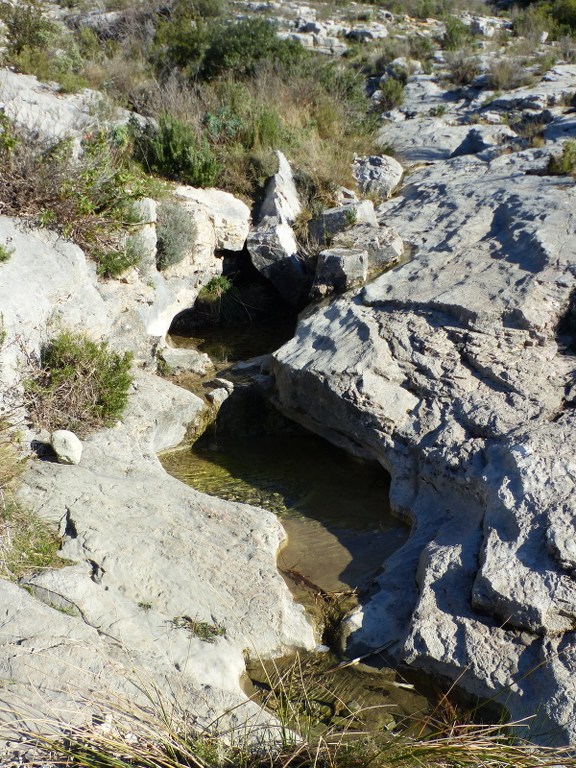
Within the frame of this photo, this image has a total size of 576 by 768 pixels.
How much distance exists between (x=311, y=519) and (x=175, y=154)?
6.90 meters

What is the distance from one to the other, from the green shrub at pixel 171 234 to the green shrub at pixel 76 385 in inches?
112

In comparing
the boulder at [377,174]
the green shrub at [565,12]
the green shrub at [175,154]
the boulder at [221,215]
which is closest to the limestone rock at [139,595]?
the boulder at [221,215]

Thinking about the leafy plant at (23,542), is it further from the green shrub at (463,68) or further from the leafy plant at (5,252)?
the green shrub at (463,68)

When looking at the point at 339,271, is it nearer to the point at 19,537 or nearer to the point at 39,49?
the point at 19,537

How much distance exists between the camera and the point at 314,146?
12.7 meters

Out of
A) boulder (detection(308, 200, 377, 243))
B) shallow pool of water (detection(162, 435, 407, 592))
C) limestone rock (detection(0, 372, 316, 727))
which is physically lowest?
shallow pool of water (detection(162, 435, 407, 592))

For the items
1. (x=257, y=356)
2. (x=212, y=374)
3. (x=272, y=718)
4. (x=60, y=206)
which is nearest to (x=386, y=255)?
(x=257, y=356)

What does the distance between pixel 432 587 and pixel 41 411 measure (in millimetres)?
4170

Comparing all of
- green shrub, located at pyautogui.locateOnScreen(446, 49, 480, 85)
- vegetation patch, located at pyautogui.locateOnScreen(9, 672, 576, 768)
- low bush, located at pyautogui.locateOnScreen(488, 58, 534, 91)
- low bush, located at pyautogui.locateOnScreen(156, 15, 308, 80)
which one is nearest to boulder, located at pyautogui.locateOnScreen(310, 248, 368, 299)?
vegetation patch, located at pyautogui.locateOnScreen(9, 672, 576, 768)

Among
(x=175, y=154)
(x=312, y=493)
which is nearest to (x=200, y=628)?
(x=312, y=493)

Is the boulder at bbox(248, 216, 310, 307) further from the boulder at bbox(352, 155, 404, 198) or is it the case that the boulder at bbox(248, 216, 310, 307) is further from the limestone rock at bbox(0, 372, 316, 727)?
the limestone rock at bbox(0, 372, 316, 727)

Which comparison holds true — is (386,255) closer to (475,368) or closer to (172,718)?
(475,368)

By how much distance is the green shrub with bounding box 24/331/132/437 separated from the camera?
7.01 metres

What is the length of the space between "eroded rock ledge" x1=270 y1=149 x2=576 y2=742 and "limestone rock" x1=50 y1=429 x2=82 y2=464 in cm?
275
